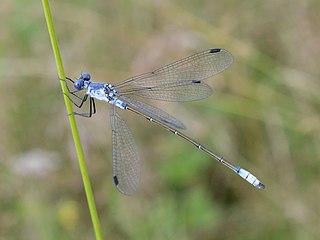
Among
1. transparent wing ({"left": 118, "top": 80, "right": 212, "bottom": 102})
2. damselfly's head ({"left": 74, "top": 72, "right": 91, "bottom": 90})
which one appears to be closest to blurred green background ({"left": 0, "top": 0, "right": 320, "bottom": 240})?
transparent wing ({"left": 118, "top": 80, "right": 212, "bottom": 102})

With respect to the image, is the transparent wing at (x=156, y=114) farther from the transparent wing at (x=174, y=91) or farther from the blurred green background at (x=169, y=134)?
the blurred green background at (x=169, y=134)

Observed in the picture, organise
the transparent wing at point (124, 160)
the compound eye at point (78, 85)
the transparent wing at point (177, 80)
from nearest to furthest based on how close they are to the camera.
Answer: the transparent wing at point (124, 160) < the compound eye at point (78, 85) < the transparent wing at point (177, 80)

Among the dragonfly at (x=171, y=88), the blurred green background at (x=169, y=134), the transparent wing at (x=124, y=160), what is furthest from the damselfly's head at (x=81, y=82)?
the blurred green background at (x=169, y=134)

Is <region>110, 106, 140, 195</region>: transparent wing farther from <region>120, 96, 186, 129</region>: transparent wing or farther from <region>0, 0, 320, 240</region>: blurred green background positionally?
<region>0, 0, 320, 240</region>: blurred green background

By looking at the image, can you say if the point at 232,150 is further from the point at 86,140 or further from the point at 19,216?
the point at 19,216

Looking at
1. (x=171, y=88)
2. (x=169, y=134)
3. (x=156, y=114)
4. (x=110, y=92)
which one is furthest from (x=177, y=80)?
(x=169, y=134)

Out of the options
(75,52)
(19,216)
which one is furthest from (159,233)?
(75,52)
